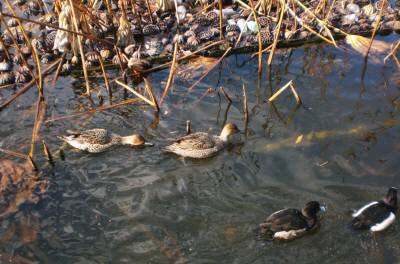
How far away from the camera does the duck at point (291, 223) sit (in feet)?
17.4

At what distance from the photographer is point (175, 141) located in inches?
277

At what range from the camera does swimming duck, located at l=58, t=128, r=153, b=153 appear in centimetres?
701

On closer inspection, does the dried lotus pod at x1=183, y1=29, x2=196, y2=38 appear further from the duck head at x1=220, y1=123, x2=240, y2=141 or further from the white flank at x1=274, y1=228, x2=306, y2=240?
the white flank at x1=274, y1=228, x2=306, y2=240

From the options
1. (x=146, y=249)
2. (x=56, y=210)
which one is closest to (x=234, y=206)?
(x=146, y=249)

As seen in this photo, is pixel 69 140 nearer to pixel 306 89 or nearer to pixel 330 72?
pixel 306 89

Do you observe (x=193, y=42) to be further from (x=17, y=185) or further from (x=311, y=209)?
(x=311, y=209)

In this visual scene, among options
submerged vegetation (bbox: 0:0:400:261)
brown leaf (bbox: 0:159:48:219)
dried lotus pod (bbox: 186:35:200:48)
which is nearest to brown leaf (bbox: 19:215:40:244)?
submerged vegetation (bbox: 0:0:400:261)

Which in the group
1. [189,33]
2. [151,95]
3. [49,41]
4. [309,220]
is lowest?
[309,220]

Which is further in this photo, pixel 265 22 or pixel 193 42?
pixel 265 22

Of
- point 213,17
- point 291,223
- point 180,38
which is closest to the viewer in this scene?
point 291,223

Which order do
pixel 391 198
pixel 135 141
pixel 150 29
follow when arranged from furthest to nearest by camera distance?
1. pixel 150 29
2. pixel 135 141
3. pixel 391 198

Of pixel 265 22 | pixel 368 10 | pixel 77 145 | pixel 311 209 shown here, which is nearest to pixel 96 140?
pixel 77 145

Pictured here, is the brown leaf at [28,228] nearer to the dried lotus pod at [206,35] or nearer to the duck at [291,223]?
the duck at [291,223]

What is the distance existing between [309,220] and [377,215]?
0.76 meters
